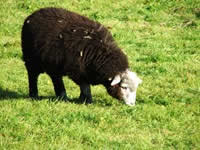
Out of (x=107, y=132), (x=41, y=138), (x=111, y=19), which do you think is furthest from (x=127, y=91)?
(x=111, y=19)

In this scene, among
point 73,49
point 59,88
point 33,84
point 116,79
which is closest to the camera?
point 73,49

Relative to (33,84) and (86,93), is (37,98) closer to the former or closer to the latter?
(33,84)

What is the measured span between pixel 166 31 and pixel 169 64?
3.27 meters

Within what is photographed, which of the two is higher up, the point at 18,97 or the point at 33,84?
the point at 33,84

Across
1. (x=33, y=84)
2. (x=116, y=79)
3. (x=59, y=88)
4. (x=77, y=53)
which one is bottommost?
(x=33, y=84)

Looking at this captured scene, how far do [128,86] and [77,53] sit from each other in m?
1.28

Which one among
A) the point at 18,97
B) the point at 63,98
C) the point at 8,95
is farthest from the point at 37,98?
the point at 8,95

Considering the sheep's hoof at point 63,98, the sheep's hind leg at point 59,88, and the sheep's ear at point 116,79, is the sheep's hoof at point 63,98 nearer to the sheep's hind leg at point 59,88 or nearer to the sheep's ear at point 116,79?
the sheep's hind leg at point 59,88

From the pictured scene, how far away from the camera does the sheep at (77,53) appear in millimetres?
8422

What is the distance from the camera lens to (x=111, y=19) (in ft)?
50.9

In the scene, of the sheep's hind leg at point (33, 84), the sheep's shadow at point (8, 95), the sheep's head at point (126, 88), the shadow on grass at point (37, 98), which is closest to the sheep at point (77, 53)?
the sheep's head at point (126, 88)

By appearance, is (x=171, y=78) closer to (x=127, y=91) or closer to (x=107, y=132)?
(x=127, y=91)

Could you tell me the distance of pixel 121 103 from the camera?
8859 millimetres

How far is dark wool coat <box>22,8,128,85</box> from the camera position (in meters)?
8.41
